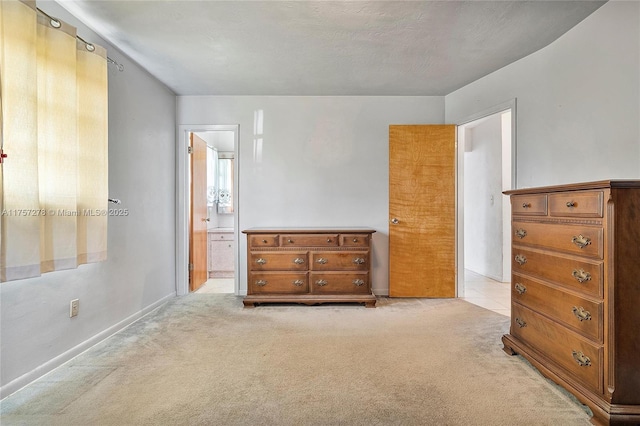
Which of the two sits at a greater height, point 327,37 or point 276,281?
point 327,37

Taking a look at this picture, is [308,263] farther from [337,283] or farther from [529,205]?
[529,205]

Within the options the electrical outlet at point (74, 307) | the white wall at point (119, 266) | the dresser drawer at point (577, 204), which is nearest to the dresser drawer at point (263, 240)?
the white wall at point (119, 266)

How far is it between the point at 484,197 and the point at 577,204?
3.56 m

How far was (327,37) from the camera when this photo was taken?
8.05ft

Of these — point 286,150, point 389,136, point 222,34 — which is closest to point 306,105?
point 286,150

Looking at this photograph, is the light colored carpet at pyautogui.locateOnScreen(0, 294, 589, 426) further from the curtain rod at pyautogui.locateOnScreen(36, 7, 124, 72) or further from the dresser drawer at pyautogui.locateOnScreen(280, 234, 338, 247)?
the curtain rod at pyautogui.locateOnScreen(36, 7, 124, 72)

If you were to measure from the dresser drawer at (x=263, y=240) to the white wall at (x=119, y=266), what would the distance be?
1.07 meters

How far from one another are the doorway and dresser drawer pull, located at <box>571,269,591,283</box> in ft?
6.74

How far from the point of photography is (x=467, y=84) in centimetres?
348

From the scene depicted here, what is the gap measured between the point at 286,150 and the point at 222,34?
1.57 metres

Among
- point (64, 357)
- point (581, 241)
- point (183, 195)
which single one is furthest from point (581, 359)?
point (183, 195)

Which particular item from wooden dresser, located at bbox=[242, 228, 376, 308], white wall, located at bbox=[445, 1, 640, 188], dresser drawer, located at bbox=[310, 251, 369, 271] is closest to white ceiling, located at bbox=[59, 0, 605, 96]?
white wall, located at bbox=[445, 1, 640, 188]

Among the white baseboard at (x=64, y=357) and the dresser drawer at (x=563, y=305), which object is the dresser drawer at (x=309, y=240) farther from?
the dresser drawer at (x=563, y=305)

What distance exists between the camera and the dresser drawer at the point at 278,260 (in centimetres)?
330
